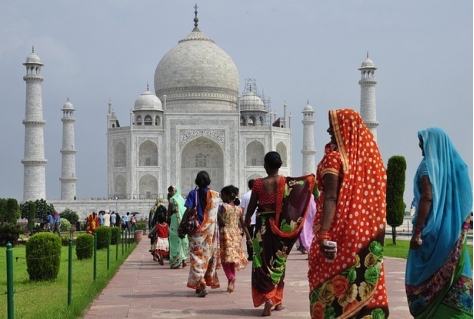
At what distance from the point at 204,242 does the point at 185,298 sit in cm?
55

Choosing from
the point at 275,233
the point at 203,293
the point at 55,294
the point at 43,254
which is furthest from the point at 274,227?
the point at 43,254

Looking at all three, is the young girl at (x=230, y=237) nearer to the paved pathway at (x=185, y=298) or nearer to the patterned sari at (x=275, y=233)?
the paved pathway at (x=185, y=298)

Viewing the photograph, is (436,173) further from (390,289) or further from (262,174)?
(262,174)

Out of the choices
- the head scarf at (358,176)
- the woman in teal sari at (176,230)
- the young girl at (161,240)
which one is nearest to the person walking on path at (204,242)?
the woman in teal sari at (176,230)

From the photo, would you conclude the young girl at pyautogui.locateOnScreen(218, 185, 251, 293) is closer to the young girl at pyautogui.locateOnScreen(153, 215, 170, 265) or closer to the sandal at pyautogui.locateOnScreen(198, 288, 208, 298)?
the sandal at pyautogui.locateOnScreen(198, 288, 208, 298)

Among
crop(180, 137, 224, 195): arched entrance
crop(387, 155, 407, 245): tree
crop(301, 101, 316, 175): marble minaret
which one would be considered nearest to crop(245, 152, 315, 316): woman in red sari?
crop(387, 155, 407, 245): tree

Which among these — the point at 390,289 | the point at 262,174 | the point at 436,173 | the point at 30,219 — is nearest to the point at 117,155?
the point at 262,174

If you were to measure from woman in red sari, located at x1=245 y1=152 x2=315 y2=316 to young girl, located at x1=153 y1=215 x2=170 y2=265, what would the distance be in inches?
221

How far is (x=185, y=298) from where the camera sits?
677 cm

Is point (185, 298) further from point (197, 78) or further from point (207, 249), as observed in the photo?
point (197, 78)

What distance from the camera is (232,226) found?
7.24 m

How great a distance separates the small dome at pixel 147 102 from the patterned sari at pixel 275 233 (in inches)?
1316

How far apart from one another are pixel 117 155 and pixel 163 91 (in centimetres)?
437

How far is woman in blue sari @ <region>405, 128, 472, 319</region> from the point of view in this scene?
409 cm
